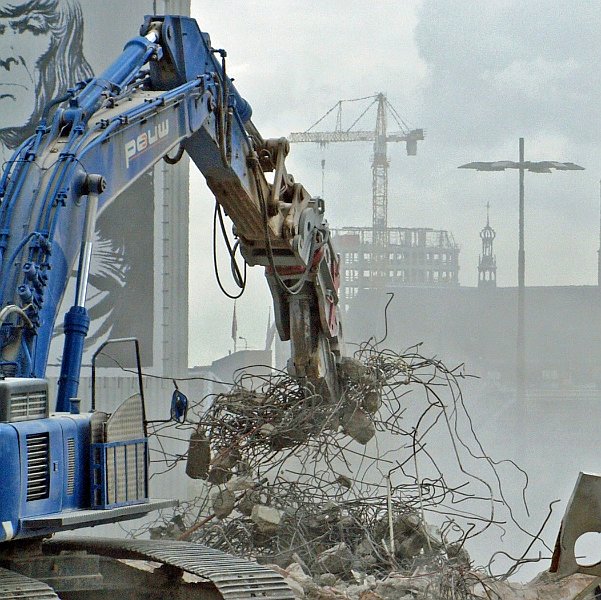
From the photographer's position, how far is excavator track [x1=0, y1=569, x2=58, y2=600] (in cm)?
465

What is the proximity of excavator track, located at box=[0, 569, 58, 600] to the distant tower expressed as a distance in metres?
21.9

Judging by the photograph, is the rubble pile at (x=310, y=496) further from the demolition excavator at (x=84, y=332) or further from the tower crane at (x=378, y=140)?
the tower crane at (x=378, y=140)

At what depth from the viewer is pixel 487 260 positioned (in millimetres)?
26781

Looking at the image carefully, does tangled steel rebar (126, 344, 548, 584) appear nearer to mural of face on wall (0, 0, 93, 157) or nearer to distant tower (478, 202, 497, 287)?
mural of face on wall (0, 0, 93, 157)

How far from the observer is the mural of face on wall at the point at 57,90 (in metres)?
17.3

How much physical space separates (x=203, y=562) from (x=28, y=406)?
1.35 m

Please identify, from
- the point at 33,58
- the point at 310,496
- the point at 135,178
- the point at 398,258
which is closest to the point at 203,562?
the point at 135,178

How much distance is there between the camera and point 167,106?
6742mm

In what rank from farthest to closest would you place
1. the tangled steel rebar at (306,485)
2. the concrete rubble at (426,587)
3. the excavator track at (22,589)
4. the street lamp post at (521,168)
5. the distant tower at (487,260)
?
the distant tower at (487,260)
the street lamp post at (521,168)
the tangled steel rebar at (306,485)
the concrete rubble at (426,587)
the excavator track at (22,589)

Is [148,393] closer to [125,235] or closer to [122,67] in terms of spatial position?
[125,235]

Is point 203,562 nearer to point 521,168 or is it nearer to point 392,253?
point 521,168

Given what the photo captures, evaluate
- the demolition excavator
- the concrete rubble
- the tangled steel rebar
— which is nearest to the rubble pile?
the tangled steel rebar

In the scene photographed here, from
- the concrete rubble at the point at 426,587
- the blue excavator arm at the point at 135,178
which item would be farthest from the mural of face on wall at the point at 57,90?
the concrete rubble at the point at 426,587

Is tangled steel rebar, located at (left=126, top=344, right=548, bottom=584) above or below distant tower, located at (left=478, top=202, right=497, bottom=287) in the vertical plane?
below
